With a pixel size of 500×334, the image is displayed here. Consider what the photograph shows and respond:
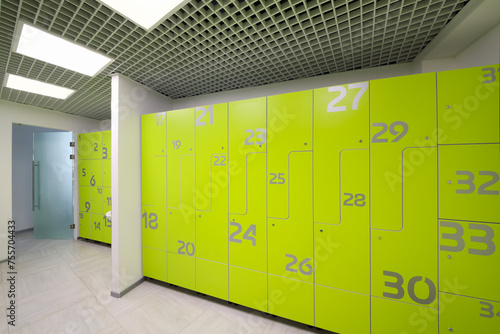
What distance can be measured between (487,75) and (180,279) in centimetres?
340

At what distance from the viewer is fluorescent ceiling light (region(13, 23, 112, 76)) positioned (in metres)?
1.62

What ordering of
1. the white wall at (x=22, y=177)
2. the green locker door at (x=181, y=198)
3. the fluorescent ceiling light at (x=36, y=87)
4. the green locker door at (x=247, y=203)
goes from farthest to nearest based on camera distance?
the white wall at (x=22, y=177) → the fluorescent ceiling light at (x=36, y=87) → the green locker door at (x=181, y=198) → the green locker door at (x=247, y=203)

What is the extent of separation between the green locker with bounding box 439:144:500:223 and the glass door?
235 inches

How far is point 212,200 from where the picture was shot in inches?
84.0

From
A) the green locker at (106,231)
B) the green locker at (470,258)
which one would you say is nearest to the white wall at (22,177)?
the green locker at (106,231)

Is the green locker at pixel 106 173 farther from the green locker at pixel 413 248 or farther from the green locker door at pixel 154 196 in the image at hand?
the green locker at pixel 413 248

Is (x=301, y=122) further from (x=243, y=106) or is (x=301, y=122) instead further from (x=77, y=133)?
(x=77, y=133)

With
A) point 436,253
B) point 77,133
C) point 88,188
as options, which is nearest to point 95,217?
point 88,188

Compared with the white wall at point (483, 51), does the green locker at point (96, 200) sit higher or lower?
lower

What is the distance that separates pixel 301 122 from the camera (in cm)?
176

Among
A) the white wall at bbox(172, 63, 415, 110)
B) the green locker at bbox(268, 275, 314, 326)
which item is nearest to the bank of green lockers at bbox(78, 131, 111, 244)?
the white wall at bbox(172, 63, 415, 110)

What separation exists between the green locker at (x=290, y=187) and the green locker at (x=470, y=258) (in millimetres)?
940

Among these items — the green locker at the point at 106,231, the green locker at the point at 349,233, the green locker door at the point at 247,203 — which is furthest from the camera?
the green locker at the point at 106,231

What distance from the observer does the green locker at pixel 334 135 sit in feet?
5.13
